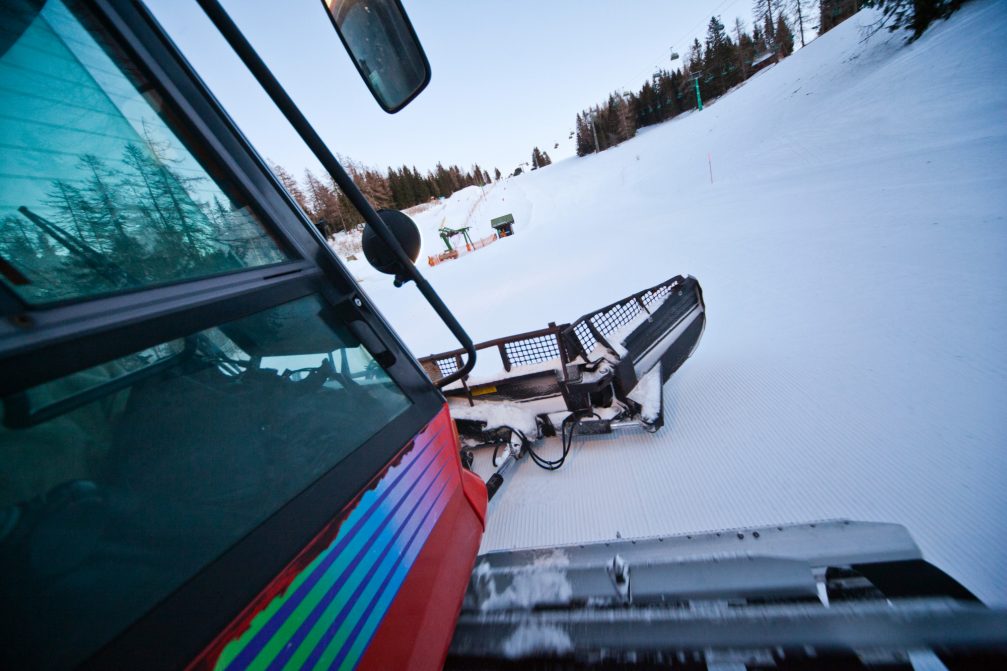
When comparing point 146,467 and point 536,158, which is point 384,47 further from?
point 536,158

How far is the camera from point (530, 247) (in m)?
12.2

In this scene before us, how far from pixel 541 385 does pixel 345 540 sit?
1964 millimetres

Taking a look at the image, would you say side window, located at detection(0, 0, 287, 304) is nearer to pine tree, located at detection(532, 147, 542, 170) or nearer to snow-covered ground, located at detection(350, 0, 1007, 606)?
snow-covered ground, located at detection(350, 0, 1007, 606)

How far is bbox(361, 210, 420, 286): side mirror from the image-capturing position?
1.24m

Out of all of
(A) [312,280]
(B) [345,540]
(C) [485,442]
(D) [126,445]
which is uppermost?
(A) [312,280]

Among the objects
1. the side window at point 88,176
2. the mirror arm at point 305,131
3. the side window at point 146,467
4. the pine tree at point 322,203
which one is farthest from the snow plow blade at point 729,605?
the pine tree at point 322,203

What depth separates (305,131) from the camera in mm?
1070

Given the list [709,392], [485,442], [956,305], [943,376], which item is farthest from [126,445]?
[956,305]

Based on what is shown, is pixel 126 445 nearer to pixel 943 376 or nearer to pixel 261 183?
pixel 261 183

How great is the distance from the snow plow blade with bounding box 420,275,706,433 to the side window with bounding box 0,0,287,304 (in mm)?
1915

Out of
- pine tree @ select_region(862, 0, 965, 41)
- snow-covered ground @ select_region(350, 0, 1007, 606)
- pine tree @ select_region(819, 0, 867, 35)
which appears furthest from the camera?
pine tree @ select_region(819, 0, 867, 35)

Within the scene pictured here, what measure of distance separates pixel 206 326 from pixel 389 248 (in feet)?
1.87

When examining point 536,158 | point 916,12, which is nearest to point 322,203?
point 916,12

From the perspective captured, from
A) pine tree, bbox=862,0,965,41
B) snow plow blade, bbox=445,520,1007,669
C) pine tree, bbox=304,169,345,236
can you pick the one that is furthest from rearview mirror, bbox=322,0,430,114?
pine tree, bbox=304,169,345,236
